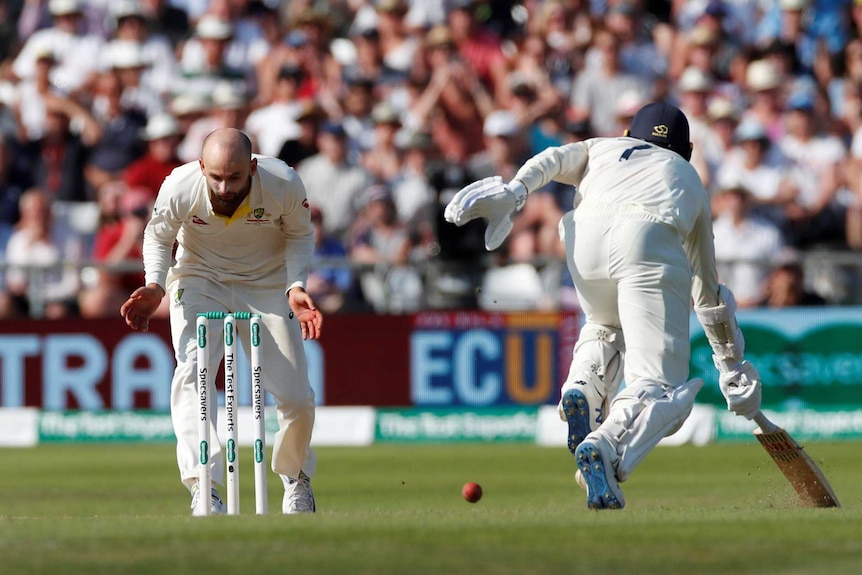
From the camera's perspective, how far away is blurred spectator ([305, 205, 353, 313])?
576 inches

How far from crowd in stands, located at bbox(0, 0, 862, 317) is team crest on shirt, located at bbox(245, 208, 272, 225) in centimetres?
649

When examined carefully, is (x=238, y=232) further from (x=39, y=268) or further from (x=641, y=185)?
(x=39, y=268)

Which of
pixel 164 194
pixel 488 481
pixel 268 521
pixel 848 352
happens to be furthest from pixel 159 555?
pixel 848 352

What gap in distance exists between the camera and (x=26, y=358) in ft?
48.2

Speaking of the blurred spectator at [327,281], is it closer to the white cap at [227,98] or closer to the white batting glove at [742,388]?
the white cap at [227,98]

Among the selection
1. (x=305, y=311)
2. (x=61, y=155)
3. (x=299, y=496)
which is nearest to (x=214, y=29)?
(x=61, y=155)

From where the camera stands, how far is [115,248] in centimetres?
1476

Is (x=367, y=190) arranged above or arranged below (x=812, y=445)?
above

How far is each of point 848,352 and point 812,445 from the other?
45.4 inches

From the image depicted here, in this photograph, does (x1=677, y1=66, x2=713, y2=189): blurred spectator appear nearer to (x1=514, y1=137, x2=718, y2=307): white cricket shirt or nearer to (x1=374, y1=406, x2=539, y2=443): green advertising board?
(x1=374, y1=406, x2=539, y2=443): green advertising board

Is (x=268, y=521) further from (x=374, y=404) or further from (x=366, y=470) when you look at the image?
(x=374, y=404)

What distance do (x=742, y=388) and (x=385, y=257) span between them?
Result: 22.9 ft

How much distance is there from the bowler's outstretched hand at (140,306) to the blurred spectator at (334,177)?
7155 millimetres

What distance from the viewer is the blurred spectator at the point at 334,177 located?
1493 centimetres
